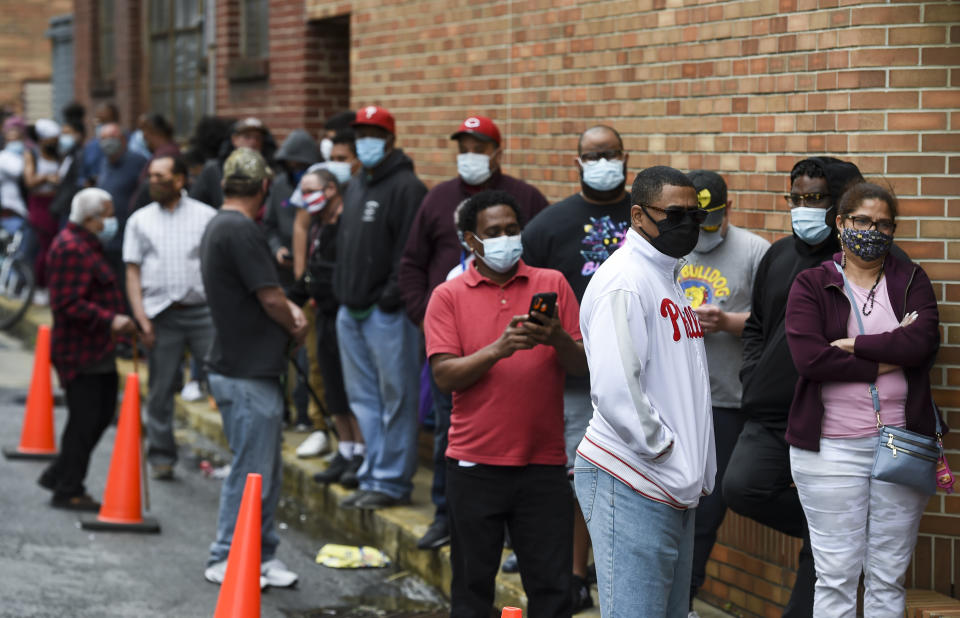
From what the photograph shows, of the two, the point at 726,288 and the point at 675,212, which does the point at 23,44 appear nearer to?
the point at 726,288

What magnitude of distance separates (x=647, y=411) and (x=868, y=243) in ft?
4.13

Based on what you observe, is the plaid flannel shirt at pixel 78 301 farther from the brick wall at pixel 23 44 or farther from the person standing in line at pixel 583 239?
the brick wall at pixel 23 44

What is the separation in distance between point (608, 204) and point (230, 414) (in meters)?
2.19

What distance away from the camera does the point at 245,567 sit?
570 cm

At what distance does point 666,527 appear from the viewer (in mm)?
3916

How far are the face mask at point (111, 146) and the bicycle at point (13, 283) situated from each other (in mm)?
3443

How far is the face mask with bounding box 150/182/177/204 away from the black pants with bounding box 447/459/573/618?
4.36 meters

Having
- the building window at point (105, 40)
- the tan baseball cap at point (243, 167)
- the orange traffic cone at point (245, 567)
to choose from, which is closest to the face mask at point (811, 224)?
the orange traffic cone at point (245, 567)

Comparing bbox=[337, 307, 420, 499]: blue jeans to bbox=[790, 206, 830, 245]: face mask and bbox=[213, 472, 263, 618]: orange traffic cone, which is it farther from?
bbox=[790, 206, 830, 245]: face mask

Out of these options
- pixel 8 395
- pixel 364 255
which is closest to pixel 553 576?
pixel 364 255

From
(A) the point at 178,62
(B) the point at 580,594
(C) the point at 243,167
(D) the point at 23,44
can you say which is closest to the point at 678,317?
(B) the point at 580,594

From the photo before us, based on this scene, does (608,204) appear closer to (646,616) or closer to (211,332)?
(646,616)

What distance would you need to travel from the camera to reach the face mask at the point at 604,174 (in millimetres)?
5840

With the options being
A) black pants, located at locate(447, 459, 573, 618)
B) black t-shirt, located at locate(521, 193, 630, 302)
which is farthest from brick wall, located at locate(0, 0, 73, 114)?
black pants, located at locate(447, 459, 573, 618)
